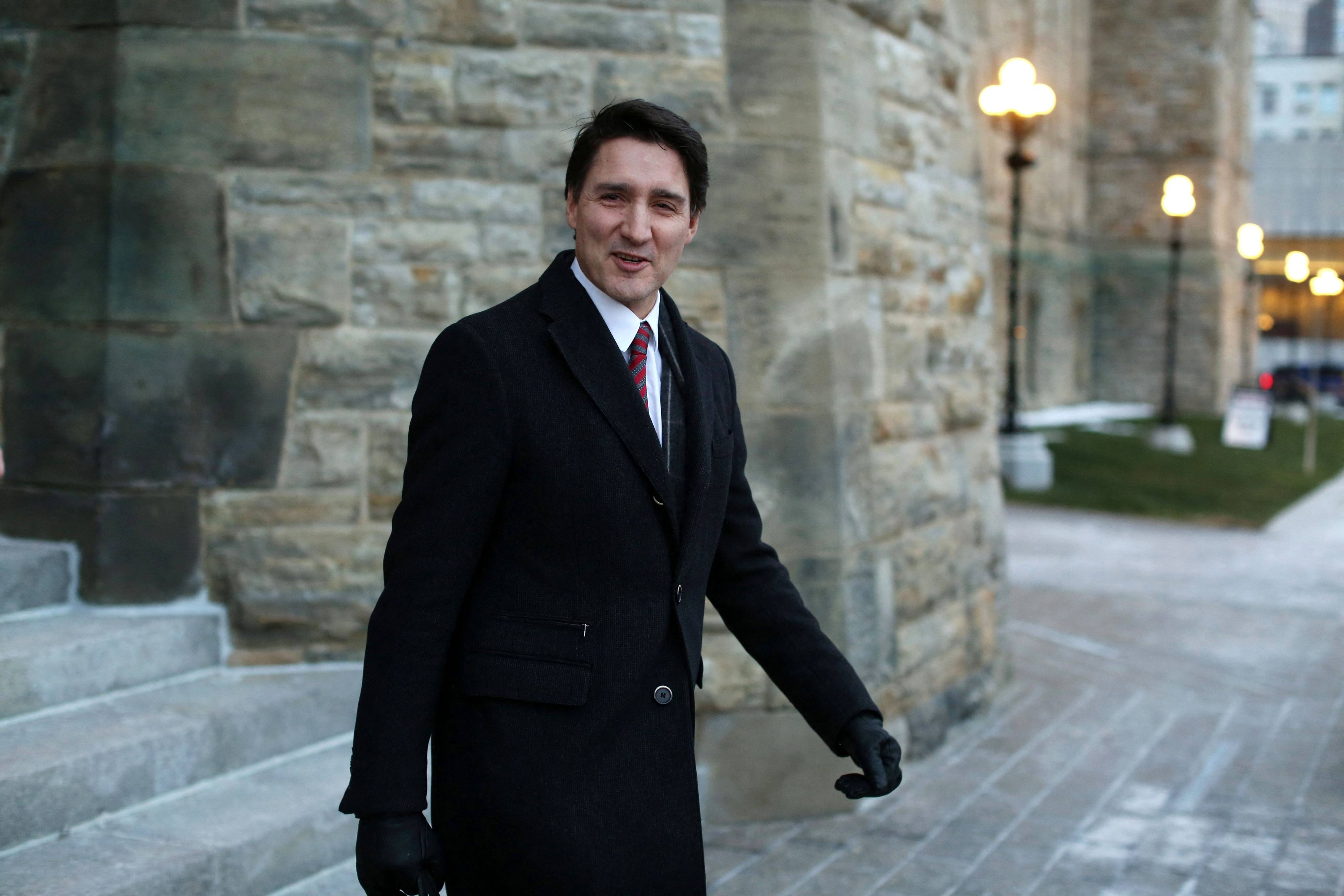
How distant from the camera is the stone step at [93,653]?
11.6 feet

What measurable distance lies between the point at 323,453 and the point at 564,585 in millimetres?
2269

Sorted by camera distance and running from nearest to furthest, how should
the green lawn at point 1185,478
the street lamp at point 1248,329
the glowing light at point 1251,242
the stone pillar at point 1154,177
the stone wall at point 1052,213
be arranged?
the green lawn at point 1185,478 → the glowing light at point 1251,242 → the stone wall at point 1052,213 → the stone pillar at point 1154,177 → the street lamp at point 1248,329

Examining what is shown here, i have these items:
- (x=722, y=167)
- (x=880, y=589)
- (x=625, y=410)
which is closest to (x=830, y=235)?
(x=722, y=167)

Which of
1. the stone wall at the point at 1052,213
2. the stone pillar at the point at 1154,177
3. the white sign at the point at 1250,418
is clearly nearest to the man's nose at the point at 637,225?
the white sign at the point at 1250,418

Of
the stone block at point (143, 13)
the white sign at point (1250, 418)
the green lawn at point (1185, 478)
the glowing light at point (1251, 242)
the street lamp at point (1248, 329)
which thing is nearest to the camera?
the stone block at point (143, 13)

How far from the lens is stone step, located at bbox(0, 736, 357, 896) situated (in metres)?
3.03

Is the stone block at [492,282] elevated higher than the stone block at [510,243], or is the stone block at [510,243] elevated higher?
the stone block at [510,243]

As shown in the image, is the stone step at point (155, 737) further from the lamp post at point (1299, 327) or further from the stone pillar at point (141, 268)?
the lamp post at point (1299, 327)

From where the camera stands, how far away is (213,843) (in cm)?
329

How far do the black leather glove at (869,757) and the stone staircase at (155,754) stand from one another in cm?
177

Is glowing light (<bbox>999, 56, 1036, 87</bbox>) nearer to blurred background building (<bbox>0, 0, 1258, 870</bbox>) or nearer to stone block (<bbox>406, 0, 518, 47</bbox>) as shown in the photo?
blurred background building (<bbox>0, 0, 1258, 870</bbox>)

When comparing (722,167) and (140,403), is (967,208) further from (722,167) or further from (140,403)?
(140,403)

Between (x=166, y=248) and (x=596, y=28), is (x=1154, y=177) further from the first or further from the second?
(x=166, y=248)

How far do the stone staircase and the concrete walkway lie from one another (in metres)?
1.29
